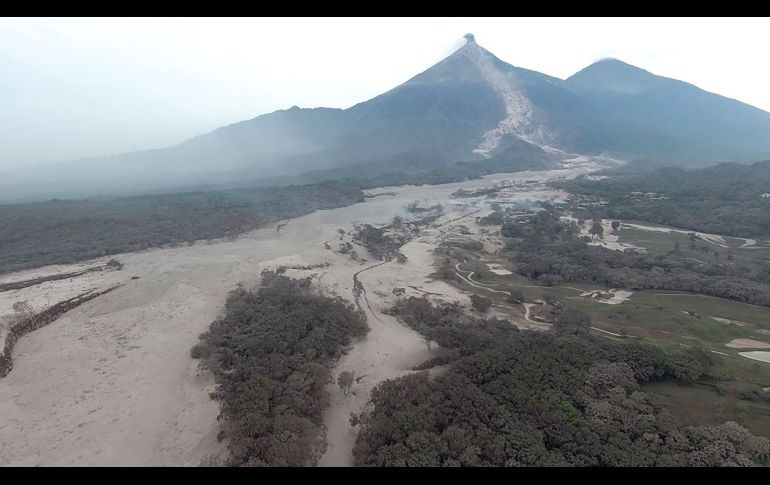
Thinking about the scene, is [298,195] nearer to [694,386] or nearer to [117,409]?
[117,409]

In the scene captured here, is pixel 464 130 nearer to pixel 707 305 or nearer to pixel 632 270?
pixel 632 270

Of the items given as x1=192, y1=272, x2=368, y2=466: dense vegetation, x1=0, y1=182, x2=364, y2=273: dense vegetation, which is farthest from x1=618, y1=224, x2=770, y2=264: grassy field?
x1=0, y1=182, x2=364, y2=273: dense vegetation

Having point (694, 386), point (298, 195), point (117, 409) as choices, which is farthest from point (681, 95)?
point (117, 409)

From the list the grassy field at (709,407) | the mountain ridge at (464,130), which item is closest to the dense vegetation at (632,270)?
the grassy field at (709,407)

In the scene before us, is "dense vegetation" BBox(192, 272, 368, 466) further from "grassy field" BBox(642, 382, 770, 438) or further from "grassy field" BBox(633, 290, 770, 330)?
"grassy field" BBox(633, 290, 770, 330)

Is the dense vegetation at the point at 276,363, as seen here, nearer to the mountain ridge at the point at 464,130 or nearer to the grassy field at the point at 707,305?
the grassy field at the point at 707,305
